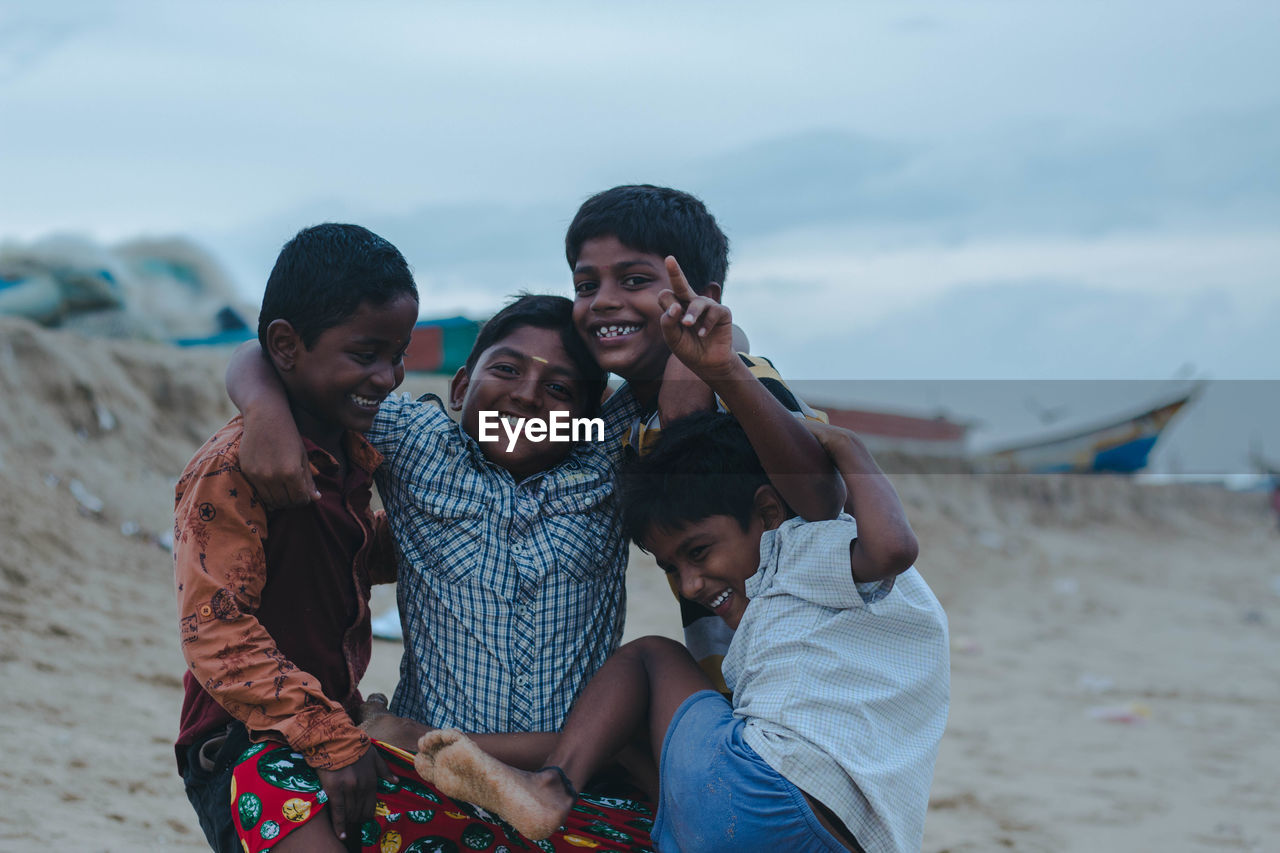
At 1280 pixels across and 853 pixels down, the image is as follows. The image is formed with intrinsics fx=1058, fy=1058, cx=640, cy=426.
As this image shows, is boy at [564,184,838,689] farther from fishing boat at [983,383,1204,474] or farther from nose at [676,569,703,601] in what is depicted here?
fishing boat at [983,383,1204,474]

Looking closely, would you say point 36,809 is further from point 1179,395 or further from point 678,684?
point 1179,395

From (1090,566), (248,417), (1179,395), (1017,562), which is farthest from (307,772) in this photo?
(1179,395)

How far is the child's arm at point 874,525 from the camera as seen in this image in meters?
1.90

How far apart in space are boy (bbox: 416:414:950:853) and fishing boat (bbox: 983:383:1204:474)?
20.5 m

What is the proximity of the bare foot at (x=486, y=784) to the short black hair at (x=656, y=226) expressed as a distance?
3.99 feet

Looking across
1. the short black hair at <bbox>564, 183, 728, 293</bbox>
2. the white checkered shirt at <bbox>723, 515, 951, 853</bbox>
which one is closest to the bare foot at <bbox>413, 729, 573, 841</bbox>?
the white checkered shirt at <bbox>723, 515, 951, 853</bbox>

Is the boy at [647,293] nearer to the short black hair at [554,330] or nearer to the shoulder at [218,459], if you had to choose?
the short black hair at [554,330]

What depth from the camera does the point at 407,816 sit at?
78.0 inches

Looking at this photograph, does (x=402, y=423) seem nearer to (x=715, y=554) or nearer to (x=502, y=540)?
(x=502, y=540)

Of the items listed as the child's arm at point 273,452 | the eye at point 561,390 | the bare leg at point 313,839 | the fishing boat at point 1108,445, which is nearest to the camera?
the bare leg at point 313,839

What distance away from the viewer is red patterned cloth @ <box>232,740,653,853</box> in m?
1.83

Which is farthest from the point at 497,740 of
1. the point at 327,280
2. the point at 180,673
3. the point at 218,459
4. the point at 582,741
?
the point at 180,673

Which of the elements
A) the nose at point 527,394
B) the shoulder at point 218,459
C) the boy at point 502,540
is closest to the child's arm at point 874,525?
the boy at point 502,540

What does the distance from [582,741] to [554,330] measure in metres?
0.93
